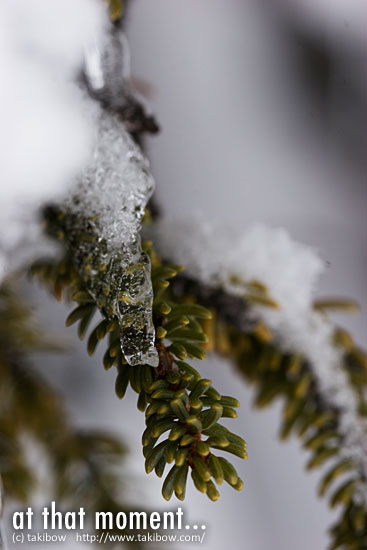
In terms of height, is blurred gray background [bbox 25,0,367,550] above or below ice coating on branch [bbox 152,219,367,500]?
above

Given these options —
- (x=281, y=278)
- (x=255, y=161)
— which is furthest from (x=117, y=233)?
(x=255, y=161)

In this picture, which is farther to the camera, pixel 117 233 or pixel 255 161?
pixel 255 161

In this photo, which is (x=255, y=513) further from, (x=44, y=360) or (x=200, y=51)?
(x=200, y=51)

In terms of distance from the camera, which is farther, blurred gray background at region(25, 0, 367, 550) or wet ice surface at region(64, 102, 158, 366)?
blurred gray background at region(25, 0, 367, 550)

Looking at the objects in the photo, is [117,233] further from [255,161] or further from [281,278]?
[255,161]

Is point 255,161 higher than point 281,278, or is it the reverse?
point 255,161
